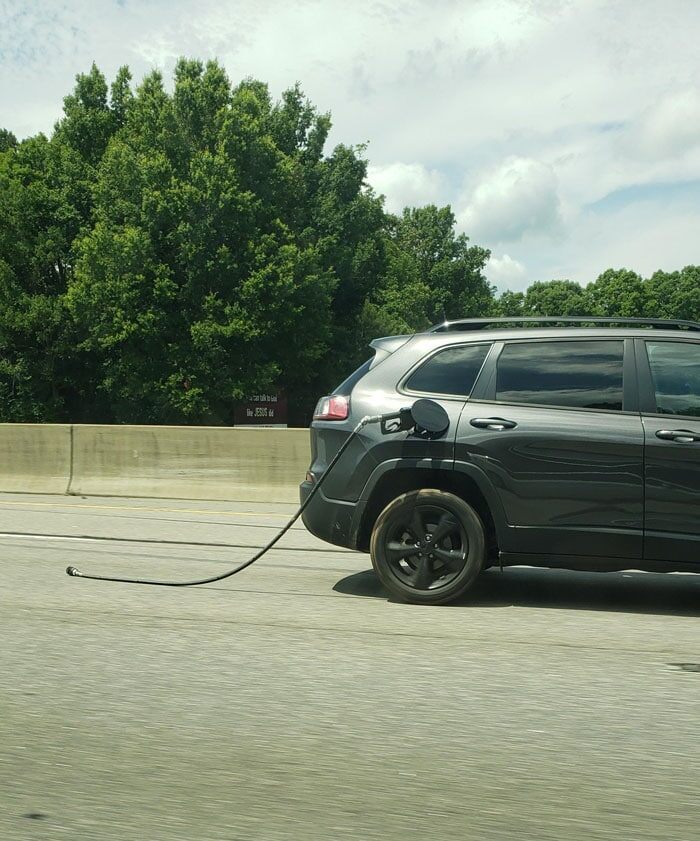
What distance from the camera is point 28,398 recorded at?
179ft

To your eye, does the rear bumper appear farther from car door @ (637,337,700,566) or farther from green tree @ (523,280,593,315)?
green tree @ (523,280,593,315)

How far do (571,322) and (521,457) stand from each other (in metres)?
1.02

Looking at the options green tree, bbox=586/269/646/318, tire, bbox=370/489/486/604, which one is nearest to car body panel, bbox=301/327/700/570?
tire, bbox=370/489/486/604

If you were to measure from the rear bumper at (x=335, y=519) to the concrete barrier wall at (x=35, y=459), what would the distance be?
9799 millimetres

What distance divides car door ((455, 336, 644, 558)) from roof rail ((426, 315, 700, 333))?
0.14 meters

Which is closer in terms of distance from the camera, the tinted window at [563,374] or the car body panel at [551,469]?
the car body panel at [551,469]

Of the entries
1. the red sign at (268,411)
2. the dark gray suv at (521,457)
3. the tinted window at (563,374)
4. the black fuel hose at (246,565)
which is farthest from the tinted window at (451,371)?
the red sign at (268,411)

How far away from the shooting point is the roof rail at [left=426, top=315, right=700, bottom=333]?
23.5 feet

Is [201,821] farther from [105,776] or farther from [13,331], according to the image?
[13,331]

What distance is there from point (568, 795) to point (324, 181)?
198 feet

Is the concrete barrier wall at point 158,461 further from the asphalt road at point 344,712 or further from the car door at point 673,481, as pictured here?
the car door at point 673,481

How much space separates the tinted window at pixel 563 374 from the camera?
7105mm

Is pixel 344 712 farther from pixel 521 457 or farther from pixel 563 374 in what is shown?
pixel 563 374

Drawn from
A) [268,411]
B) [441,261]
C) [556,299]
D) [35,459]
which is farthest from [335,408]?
[556,299]
